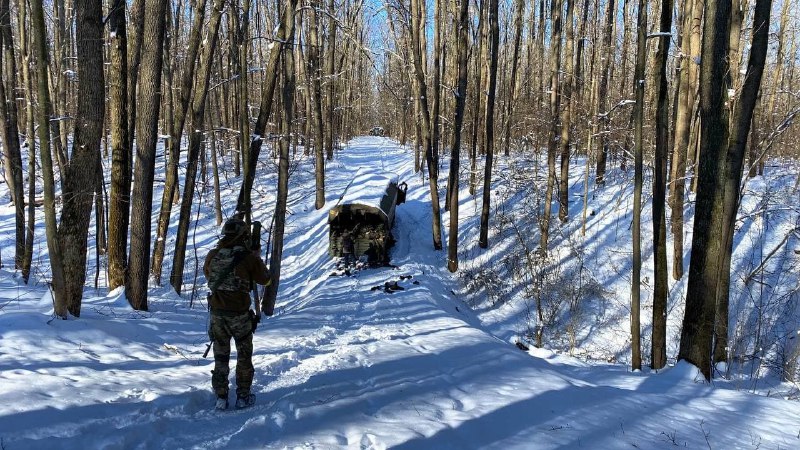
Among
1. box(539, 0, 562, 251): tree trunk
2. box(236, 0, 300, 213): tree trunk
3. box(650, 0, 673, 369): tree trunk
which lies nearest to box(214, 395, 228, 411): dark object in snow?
box(236, 0, 300, 213): tree trunk

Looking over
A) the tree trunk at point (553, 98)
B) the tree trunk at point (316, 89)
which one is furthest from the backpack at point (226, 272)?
the tree trunk at point (316, 89)

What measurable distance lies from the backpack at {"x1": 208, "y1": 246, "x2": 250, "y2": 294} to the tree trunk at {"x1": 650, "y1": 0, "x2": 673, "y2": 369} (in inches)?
268

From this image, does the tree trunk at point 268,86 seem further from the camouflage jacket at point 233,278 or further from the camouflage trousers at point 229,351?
the camouflage trousers at point 229,351

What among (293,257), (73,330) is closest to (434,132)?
(293,257)

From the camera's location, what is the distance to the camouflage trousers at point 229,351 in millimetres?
4637

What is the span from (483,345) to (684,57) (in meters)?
9.57

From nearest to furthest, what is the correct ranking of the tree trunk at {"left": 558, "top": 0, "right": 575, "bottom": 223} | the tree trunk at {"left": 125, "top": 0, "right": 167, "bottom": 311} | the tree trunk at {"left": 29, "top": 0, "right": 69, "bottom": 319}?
the tree trunk at {"left": 29, "top": 0, "right": 69, "bottom": 319}
the tree trunk at {"left": 125, "top": 0, "right": 167, "bottom": 311}
the tree trunk at {"left": 558, "top": 0, "right": 575, "bottom": 223}

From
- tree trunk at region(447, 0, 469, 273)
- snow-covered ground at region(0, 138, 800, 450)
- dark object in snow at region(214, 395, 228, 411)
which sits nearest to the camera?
snow-covered ground at region(0, 138, 800, 450)

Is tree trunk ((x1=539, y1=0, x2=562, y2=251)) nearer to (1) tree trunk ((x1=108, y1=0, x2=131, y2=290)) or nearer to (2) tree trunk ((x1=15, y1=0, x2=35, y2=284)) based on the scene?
(1) tree trunk ((x1=108, y1=0, x2=131, y2=290))

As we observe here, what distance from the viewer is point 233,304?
482cm

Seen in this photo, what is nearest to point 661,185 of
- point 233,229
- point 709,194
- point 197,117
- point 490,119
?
point 709,194

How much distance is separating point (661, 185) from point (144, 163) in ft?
29.7

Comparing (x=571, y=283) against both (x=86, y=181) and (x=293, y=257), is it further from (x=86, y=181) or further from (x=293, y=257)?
(x=86, y=181)

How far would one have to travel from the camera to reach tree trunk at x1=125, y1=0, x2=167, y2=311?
844cm
